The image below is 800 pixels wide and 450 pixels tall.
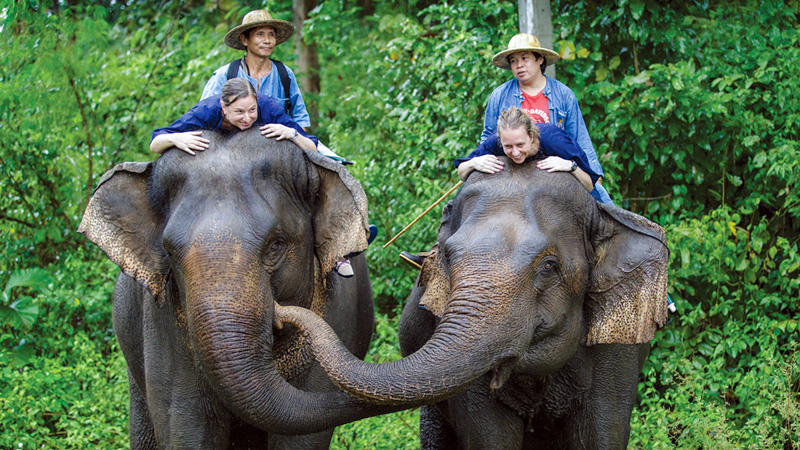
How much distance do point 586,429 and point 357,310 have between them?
1414 mm

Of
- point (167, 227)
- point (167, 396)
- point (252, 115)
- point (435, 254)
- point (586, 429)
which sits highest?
point (252, 115)

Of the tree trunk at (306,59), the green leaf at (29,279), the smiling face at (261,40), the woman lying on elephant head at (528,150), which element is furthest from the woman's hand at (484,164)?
the tree trunk at (306,59)

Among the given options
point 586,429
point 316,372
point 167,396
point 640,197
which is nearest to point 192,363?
point 167,396

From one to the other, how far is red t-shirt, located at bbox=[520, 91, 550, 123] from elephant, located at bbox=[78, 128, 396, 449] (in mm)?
1341

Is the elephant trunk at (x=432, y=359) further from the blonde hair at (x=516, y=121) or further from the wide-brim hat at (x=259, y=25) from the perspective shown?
the wide-brim hat at (x=259, y=25)

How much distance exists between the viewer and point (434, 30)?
8.89 m

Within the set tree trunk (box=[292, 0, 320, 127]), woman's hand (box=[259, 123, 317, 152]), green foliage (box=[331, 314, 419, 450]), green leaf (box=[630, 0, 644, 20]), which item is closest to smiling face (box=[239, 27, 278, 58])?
woman's hand (box=[259, 123, 317, 152])

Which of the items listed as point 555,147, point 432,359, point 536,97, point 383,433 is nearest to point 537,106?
point 536,97

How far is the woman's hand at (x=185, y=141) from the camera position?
4.48 metres

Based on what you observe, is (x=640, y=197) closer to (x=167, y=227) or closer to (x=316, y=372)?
(x=316, y=372)

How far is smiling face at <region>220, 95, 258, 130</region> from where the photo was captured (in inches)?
179

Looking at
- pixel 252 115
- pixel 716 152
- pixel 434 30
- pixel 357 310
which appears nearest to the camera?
pixel 252 115

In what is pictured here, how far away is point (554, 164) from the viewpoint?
186 inches

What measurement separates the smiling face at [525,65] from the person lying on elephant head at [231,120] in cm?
136
